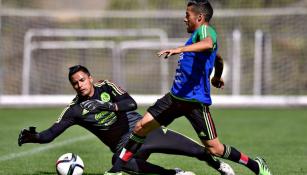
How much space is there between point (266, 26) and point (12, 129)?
447 inches

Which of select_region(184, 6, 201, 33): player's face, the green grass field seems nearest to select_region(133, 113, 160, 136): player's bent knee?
select_region(184, 6, 201, 33): player's face

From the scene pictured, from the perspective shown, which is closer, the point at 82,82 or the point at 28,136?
the point at 28,136

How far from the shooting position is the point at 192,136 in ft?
49.8

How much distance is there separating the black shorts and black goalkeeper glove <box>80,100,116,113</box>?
1.79 feet

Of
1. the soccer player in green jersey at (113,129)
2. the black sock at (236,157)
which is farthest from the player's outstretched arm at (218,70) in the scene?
the black sock at (236,157)

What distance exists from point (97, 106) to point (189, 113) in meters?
1.06

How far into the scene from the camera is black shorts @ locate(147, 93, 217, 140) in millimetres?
8250

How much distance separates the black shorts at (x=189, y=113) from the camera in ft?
27.1

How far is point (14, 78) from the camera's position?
81.0 ft

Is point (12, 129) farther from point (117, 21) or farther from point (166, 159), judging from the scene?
point (117, 21)

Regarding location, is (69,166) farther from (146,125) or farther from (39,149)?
(39,149)

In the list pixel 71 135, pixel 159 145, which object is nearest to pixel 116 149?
pixel 159 145

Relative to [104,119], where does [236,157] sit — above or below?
below

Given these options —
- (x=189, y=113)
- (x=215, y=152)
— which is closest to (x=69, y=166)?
(x=189, y=113)
